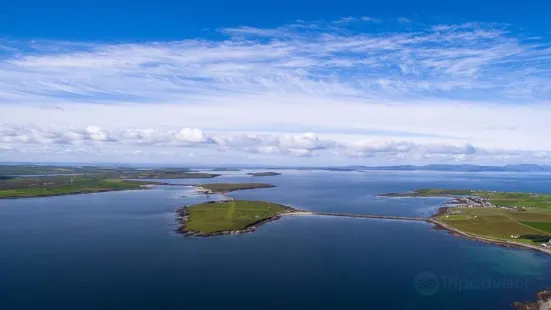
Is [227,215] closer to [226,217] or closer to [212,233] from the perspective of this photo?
[226,217]

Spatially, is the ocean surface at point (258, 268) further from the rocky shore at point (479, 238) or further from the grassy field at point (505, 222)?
the grassy field at point (505, 222)

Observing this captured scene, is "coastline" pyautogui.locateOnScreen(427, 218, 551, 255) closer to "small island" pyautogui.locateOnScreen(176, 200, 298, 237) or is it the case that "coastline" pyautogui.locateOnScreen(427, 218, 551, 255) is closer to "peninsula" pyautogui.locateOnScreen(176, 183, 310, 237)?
"peninsula" pyautogui.locateOnScreen(176, 183, 310, 237)

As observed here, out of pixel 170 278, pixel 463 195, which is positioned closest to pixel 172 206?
pixel 170 278

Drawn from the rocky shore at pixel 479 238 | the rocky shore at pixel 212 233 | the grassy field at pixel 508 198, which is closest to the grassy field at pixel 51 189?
the rocky shore at pixel 212 233

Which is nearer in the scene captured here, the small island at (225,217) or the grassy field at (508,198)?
the small island at (225,217)

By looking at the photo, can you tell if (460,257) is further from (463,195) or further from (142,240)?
(463,195)

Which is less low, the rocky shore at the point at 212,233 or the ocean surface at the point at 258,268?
the rocky shore at the point at 212,233
